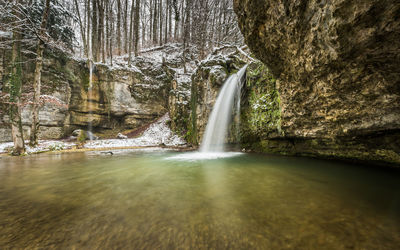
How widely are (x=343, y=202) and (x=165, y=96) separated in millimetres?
17796

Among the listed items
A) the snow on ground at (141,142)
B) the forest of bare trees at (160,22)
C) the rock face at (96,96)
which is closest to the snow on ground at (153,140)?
the snow on ground at (141,142)

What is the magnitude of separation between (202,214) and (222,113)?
23.8 ft

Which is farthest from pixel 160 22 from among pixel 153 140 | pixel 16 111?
pixel 16 111

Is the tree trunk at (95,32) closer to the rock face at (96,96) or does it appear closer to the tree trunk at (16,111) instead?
the rock face at (96,96)

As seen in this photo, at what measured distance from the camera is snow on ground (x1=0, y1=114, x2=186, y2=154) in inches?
366

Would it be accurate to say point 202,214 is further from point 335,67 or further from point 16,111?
point 16,111

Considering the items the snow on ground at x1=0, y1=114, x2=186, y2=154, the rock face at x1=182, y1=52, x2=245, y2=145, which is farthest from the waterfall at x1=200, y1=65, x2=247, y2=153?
the snow on ground at x1=0, y1=114, x2=186, y2=154

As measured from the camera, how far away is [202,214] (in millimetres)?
1846

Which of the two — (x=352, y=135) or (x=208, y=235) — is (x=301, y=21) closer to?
(x=352, y=135)

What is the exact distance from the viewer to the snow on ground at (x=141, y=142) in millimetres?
9305

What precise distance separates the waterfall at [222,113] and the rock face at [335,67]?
338 centimetres

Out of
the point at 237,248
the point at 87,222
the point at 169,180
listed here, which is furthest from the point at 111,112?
the point at 237,248

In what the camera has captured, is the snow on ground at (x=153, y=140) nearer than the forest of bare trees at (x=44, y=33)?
No

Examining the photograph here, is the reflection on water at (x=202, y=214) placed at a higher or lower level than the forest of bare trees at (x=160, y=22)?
lower
